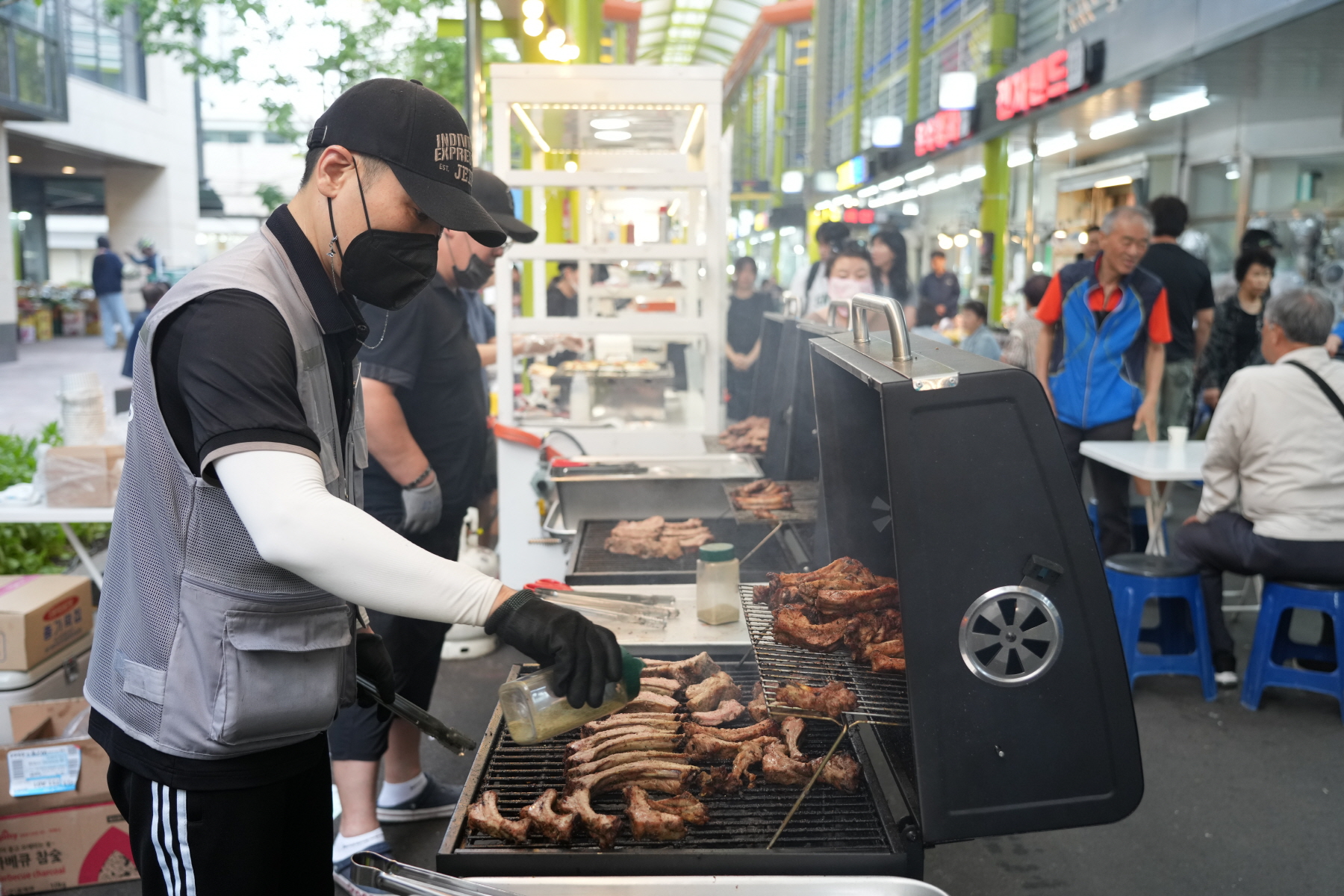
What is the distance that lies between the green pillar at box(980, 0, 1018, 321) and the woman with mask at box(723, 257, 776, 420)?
12.4 ft

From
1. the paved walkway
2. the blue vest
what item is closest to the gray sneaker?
the paved walkway

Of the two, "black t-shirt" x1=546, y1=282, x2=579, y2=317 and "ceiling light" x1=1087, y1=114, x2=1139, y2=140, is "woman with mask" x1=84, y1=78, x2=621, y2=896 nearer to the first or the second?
"black t-shirt" x1=546, y1=282, x2=579, y2=317

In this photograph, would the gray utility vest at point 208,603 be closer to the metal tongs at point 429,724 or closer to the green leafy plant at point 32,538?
the metal tongs at point 429,724

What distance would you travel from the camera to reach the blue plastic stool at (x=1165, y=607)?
15.7 feet

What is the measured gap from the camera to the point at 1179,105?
30.4ft

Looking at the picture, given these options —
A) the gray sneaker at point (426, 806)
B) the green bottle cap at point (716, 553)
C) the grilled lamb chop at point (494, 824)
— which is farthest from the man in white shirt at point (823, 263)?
the grilled lamb chop at point (494, 824)

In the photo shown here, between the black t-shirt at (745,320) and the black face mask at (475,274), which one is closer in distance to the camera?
the black face mask at (475,274)

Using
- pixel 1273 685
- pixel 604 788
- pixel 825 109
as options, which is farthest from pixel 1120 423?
pixel 825 109

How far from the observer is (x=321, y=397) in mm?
1720

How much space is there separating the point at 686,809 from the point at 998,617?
0.68 m

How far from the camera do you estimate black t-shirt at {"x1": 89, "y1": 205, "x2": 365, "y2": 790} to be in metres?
1.42

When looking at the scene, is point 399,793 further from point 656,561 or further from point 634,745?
point 634,745

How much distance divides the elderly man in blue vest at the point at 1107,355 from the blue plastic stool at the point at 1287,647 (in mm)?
1156

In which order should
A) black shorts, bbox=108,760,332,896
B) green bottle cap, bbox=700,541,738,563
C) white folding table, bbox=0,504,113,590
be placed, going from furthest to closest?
white folding table, bbox=0,504,113,590 → green bottle cap, bbox=700,541,738,563 → black shorts, bbox=108,760,332,896
